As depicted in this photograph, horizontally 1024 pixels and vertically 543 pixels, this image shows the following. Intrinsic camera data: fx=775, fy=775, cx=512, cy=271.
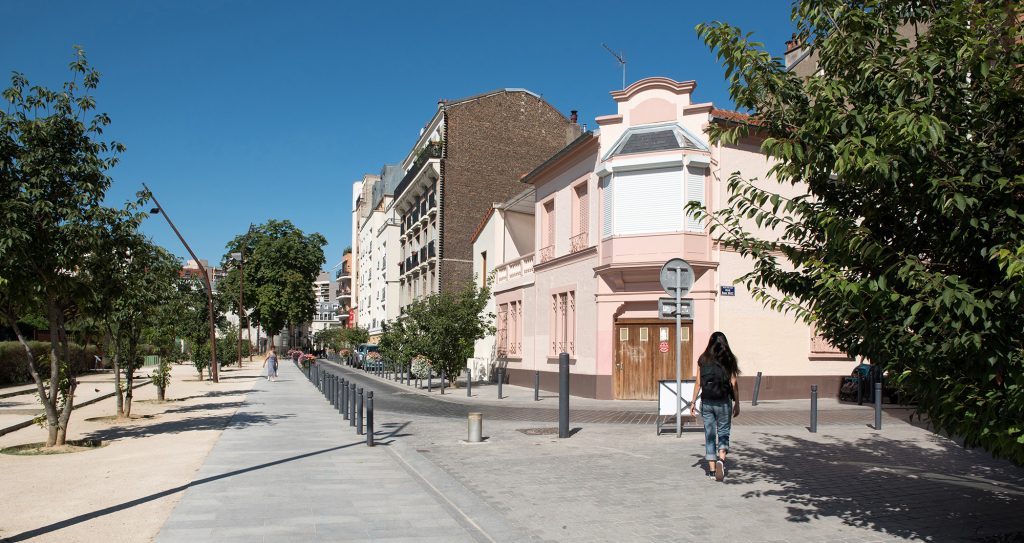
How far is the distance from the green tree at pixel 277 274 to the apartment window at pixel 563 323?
143ft

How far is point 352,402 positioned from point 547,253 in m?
13.2

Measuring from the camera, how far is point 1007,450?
188 inches

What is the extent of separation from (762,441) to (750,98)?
7.90 metres

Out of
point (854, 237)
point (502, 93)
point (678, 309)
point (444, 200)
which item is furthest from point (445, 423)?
point (502, 93)

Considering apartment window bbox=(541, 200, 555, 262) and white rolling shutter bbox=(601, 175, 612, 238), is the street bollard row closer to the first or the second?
white rolling shutter bbox=(601, 175, 612, 238)

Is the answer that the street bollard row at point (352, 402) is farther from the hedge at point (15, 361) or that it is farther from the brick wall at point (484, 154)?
the brick wall at point (484, 154)

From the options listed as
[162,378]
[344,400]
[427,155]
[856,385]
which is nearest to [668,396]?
[344,400]

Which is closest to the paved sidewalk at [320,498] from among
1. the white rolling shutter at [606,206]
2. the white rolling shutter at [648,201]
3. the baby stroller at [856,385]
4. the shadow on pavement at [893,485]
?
the shadow on pavement at [893,485]

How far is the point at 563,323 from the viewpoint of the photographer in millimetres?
25312

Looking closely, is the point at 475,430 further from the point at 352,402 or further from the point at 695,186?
the point at 695,186

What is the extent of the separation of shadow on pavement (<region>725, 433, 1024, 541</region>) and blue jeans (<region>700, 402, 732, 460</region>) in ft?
1.28

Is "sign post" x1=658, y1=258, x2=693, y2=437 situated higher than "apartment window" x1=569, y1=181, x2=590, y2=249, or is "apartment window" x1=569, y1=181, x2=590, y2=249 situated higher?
"apartment window" x1=569, y1=181, x2=590, y2=249

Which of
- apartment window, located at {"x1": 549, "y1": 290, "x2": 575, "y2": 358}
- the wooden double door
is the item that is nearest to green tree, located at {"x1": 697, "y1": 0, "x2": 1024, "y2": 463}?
the wooden double door

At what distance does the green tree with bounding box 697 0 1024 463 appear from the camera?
4664mm
